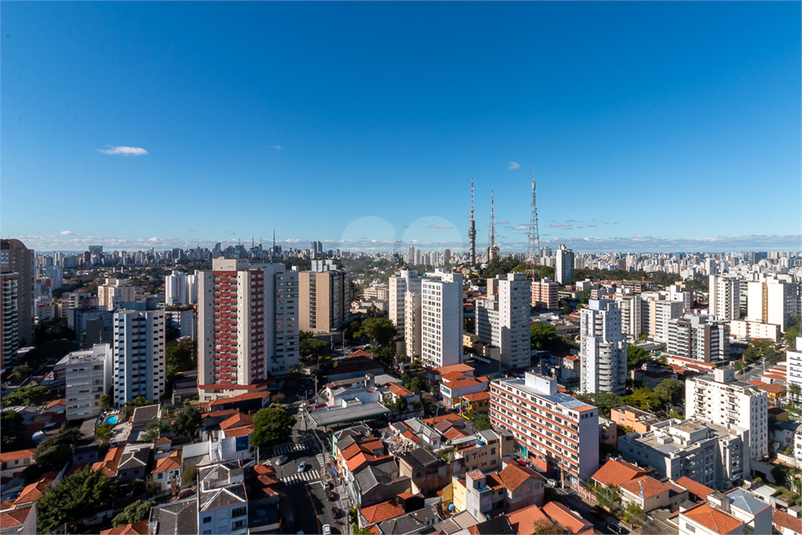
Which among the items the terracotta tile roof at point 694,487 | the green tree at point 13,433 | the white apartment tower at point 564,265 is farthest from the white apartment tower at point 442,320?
the white apartment tower at point 564,265

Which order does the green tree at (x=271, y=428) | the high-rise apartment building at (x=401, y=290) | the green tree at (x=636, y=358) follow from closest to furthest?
the green tree at (x=271, y=428) → the green tree at (x=636, y=358) → the high-rise apartment building at (x=401, y=290)

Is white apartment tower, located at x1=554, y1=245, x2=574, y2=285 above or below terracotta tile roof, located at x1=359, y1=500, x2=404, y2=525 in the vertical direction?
above

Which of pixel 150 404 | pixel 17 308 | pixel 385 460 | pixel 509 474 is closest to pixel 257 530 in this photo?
pixel 385 460

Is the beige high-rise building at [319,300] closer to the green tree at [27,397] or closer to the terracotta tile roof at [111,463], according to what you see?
the green tree at [27,397]

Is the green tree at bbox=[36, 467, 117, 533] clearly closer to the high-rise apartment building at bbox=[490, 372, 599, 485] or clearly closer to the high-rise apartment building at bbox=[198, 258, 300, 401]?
the high-rise apartment building at bbox=[198, 258, 300, 401]

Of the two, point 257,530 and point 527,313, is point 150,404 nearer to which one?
point 257,530

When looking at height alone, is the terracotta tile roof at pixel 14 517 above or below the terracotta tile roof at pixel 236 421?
above

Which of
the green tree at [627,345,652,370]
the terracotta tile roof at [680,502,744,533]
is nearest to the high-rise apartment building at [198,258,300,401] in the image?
the terracotta tile roof at [680,502,744,533]
